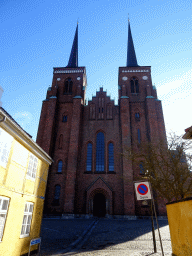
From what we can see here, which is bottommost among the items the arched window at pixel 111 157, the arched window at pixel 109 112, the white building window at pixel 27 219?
the white building window at pixel 27 219

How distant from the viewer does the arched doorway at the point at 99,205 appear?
2142 cm

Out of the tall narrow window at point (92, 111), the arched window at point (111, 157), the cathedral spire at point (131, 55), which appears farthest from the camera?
the cathedral spire at point (131, 55)

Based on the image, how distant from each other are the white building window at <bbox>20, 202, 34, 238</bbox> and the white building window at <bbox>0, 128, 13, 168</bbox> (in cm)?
230

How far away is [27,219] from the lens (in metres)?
6.93

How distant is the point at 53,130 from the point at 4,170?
61.9 ft

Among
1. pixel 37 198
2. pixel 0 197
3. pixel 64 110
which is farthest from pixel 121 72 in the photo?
pixel 0 197

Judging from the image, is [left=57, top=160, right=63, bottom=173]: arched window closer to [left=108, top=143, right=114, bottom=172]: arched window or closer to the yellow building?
[left=108, top=143, right=114, bottom=172]: arched window

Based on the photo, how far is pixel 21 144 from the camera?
674cm

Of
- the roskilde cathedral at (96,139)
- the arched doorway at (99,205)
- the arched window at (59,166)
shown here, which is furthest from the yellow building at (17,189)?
the arched doorway at (99,205)

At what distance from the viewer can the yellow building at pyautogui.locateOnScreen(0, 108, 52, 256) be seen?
219 inches

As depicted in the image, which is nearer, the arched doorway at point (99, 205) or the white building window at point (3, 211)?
the white building window at point (3, 211)

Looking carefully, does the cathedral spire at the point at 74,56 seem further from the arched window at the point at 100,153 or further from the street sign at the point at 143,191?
the street sign at the point at 143,191

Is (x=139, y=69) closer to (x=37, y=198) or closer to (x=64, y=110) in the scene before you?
(x=64, y=110)

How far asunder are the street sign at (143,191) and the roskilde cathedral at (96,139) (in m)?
12.2
